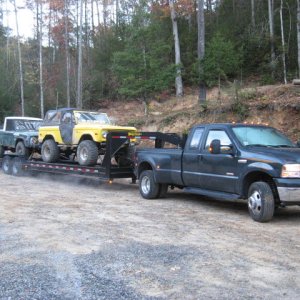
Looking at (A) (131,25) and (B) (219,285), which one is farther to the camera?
(A) (131,25)

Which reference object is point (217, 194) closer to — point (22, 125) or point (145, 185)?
point (145, 185)

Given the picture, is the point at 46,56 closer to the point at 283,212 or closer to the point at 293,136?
the point at 293,136

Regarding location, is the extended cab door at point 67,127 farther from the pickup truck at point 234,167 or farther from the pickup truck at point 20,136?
the pickup truck at point 234,167

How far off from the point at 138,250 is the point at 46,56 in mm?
48118

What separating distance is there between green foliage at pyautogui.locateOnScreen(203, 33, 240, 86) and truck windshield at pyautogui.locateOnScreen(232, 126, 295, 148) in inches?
597

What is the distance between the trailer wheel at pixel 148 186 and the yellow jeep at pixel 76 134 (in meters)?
2.00

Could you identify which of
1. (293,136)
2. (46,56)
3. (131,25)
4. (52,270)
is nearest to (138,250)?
(52,270)

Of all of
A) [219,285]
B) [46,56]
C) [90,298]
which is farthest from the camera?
[46,56]

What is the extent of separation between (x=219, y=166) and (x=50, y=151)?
7.54 metres

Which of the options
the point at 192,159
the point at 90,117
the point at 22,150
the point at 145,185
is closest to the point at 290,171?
the point at 192,159

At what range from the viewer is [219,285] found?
17.0ft

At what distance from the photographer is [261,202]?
860cm

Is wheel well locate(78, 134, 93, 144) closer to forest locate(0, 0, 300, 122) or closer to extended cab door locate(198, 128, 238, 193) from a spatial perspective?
extended cab door locate(198, 128, 238, 193)

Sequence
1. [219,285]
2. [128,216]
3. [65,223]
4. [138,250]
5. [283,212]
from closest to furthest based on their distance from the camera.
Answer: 1. [219,285]
2. [138,250]
3. [65,223]
4. [128,216]
5. [283,212]
